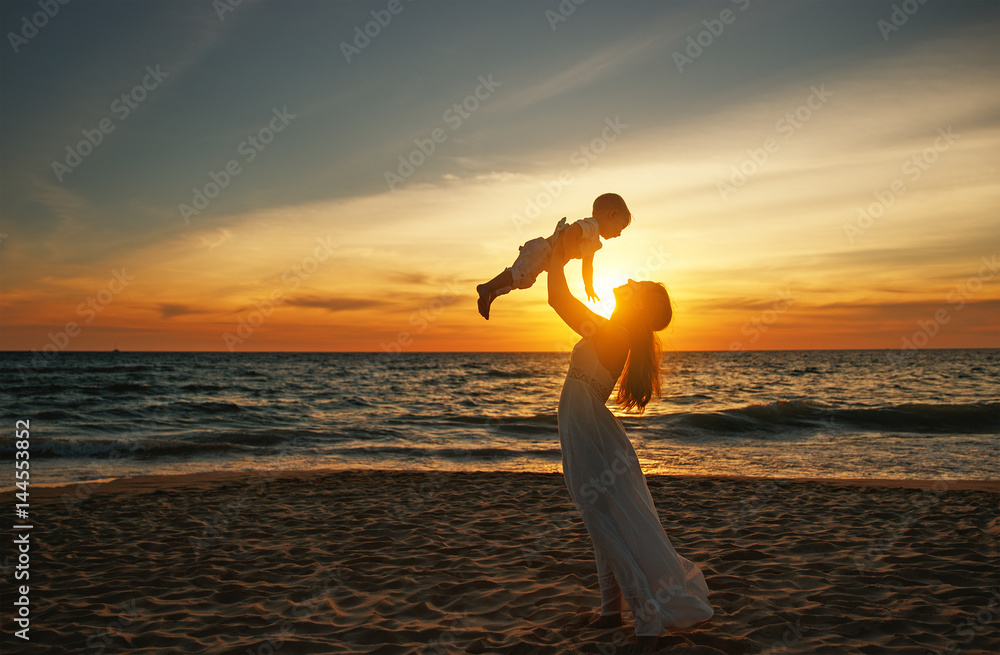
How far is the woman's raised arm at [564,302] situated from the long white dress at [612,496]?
0.59 ft

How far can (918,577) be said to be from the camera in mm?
5191

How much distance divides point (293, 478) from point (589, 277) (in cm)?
928

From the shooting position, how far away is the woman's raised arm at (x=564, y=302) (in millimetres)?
3195

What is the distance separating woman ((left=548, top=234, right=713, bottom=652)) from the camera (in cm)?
362

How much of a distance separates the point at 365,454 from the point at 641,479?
12.6m

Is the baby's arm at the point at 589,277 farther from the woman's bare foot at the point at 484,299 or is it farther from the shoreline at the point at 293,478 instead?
the shoreline at the point at 293,478

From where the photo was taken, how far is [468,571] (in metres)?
5.62

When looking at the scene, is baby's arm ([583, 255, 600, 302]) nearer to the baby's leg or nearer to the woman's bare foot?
the baby's leg

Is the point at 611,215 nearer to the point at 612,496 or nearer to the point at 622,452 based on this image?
the point at 622,452

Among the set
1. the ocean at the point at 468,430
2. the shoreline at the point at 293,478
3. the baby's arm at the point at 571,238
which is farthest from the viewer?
the ocean at the point at 468,430

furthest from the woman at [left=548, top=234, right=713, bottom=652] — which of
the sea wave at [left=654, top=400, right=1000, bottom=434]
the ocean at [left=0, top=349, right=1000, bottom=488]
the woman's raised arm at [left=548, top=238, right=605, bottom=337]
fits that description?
the sea wave at [left=654, top=400, right=1000, bottom=434]

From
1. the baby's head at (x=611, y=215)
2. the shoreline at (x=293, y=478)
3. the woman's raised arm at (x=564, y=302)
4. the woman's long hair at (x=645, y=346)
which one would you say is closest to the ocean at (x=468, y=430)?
the shoreline at (x=293, y=478)

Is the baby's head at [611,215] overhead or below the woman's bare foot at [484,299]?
overhead

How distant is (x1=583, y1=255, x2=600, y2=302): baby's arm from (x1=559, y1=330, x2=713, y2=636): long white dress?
371 mm
